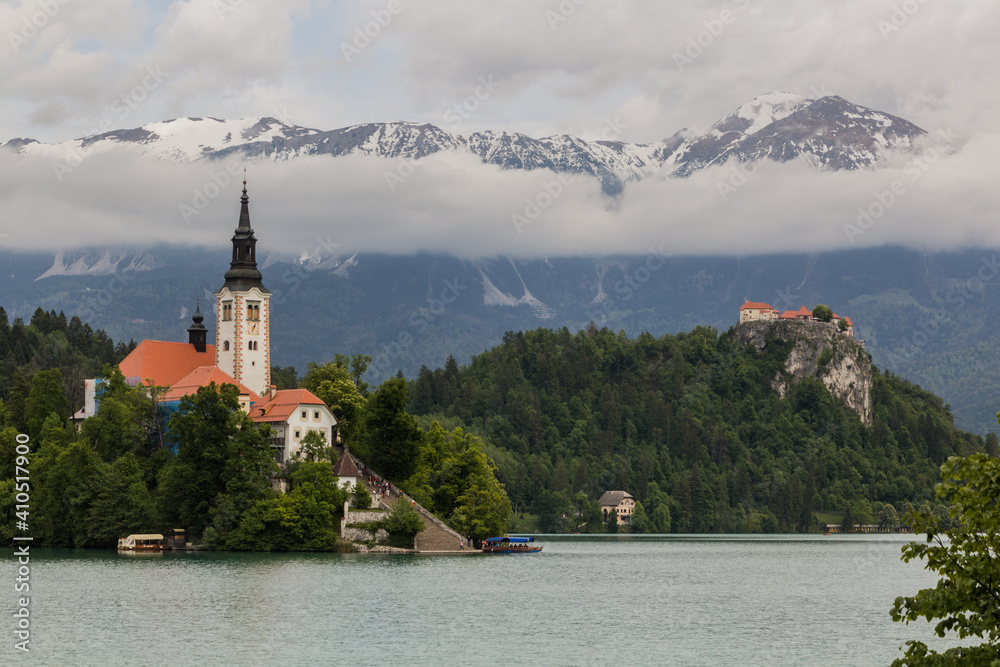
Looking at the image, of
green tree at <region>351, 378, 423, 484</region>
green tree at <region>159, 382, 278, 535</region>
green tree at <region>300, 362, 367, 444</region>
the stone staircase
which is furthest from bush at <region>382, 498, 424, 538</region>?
green tree at <region>300, 362, 367, 444</region>

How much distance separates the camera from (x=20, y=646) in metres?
46.5

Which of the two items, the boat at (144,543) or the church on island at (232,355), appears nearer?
the boat at (144,543)

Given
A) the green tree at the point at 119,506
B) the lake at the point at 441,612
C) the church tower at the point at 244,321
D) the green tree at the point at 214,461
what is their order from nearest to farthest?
the lake at the point at 441,612 < the green tree at the point at 214,461 < the green tree at the point at 119,506 < the church tower at the point at 244,321

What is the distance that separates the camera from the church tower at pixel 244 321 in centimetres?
12181

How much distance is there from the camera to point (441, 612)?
60.1 meters

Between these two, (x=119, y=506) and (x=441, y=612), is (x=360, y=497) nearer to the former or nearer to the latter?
(x=119, y=506)

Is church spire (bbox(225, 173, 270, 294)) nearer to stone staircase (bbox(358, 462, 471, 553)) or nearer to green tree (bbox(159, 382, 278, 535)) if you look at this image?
green tree (bbox(159, 382, 278, 535))

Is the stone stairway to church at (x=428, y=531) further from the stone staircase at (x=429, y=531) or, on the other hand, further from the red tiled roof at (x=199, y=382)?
the red tiled roof at (x=199, y=382)

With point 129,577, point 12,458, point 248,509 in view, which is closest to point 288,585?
point 129,577

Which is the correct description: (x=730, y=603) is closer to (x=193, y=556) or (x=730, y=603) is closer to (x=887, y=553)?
(x=193, y=556)

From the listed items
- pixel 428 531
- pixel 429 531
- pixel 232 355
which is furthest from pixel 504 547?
pixel 232 355

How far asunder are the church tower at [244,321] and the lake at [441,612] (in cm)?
2739

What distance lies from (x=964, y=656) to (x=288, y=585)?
5381cm

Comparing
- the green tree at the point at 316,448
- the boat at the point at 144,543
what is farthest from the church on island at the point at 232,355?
the boat at the point at 144,543
